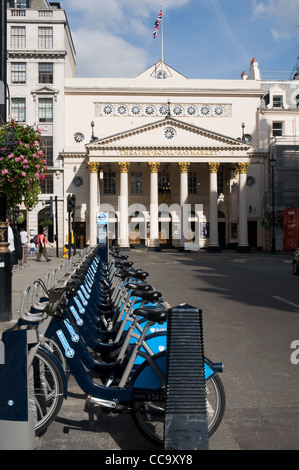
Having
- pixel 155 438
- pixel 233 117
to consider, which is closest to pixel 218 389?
pixel 155 438

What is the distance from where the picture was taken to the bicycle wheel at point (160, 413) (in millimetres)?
3857

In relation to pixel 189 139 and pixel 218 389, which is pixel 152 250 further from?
pixel 218 389

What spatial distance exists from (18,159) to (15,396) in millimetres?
5343

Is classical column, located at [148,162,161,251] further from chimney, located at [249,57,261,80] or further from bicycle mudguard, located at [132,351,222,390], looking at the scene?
bicycle mudguard, located at [132,351,222,390]

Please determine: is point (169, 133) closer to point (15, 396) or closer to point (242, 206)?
point (242, 206)

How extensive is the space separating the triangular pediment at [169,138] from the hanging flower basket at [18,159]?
137ft

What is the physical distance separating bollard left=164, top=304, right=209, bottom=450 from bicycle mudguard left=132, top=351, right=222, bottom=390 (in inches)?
10.6

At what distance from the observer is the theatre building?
50906 millimetres

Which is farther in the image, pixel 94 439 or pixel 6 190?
pixel 6 190

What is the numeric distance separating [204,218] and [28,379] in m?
52.5

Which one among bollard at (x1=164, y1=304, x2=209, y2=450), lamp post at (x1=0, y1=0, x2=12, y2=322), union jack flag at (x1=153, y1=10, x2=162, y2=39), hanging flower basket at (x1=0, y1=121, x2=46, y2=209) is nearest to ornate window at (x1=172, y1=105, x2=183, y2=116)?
union jack flag at (x1=153, y1=10, x2=162, y2=39)

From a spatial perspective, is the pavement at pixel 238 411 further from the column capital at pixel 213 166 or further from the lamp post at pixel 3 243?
the column capital at pixel 213 166

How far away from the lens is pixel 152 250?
159 feet

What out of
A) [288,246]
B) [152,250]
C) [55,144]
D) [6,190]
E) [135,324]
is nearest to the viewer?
[135,324]
